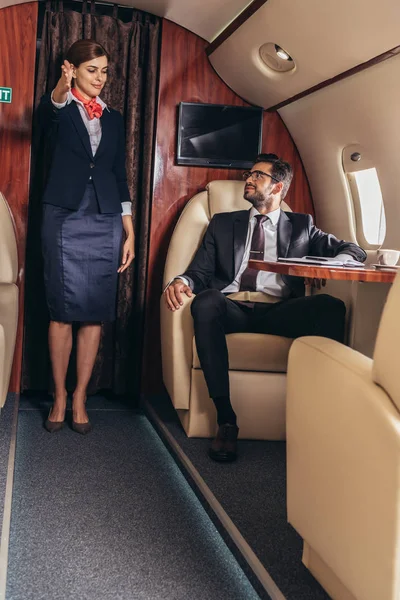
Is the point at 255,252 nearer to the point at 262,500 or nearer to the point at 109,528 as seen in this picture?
the point at 262,500

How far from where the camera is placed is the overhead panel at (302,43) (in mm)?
2914

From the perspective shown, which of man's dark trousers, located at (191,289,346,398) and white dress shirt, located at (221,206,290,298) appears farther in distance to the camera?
white dress shirt, located at (221,206,290,298)

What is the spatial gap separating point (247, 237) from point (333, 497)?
2.31m

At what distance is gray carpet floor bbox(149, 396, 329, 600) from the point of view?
2066 millimetres

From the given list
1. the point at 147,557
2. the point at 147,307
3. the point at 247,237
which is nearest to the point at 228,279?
the point at 247,237

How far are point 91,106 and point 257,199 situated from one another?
1.04 m

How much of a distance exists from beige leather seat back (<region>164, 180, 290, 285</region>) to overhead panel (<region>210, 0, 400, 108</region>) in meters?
0.64

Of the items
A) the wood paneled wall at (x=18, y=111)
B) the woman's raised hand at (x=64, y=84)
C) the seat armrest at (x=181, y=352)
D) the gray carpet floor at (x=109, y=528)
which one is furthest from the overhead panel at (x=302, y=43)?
the gray carpet floor at (x=109, y=528)

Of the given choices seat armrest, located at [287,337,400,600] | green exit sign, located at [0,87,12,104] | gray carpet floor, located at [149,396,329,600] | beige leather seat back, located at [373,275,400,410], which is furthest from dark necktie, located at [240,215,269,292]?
beige leather seat back, located at [373,275,400,410]

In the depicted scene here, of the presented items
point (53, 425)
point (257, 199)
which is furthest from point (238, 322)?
point (53, 425)

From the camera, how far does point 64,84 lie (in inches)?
137

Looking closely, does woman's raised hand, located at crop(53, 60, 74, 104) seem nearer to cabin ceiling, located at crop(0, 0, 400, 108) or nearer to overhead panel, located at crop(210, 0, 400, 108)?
cabin ceiling, located at crop(0, 0, 400, 108)

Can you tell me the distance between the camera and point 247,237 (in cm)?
381

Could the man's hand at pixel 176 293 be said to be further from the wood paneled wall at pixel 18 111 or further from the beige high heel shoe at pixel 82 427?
the wood paneled wall at pixel 18 111
